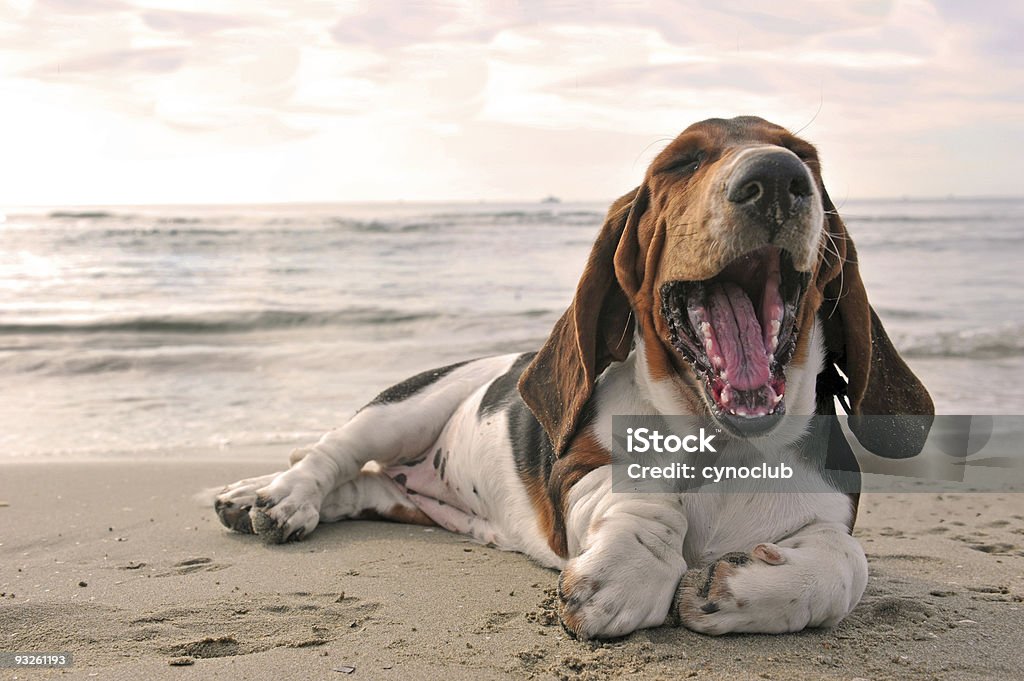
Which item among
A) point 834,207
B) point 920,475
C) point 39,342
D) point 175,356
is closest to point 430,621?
point 834,207

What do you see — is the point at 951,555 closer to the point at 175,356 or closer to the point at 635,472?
the point at 635,472

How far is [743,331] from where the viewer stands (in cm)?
329

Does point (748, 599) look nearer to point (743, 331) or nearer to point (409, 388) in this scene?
point (743, 331)

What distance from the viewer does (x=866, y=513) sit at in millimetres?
5246

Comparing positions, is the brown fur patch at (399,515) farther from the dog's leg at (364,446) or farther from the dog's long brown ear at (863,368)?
the dog's long brown ear at (863,368)

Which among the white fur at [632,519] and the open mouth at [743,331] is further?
the open mouth at [743,331]

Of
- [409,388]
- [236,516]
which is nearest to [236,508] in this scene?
[236,516]

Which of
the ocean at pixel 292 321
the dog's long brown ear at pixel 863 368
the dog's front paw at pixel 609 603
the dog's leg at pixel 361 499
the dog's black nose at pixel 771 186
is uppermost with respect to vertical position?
the dog's black nose at pixel 771 186

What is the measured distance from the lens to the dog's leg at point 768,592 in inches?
117

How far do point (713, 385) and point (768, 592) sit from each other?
64 centimetres

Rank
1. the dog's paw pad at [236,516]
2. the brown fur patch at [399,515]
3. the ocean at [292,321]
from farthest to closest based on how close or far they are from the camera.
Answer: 1. the ocean at [292,321]
2. the brown fur patch at [399,515]
3. the dog's paw pad at [236,516]

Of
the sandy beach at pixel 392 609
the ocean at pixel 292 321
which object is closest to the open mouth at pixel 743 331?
the sandy beach at pixel 392 609

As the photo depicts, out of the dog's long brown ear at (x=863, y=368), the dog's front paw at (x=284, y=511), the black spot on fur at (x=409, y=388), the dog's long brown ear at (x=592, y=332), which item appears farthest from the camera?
the black spot on fur at (x=409, y=388)

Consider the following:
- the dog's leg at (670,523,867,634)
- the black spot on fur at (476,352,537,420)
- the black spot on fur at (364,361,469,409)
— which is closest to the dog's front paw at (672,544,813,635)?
the dog's leg at (670,523,867,634)
